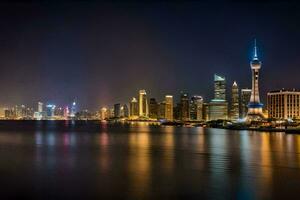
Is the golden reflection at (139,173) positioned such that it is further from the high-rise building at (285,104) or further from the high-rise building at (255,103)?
the high-rise building at (285,104)

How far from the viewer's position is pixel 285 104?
127m

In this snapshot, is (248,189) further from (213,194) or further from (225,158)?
(225,158)

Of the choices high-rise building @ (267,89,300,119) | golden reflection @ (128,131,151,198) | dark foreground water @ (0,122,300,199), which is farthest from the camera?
high-rise building @ (267,89,300,119)

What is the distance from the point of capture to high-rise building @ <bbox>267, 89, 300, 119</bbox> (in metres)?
126

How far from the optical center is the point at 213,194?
18250 mm

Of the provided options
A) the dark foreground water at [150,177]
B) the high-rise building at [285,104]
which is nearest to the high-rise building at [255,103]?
the high-rise building at [285,104]

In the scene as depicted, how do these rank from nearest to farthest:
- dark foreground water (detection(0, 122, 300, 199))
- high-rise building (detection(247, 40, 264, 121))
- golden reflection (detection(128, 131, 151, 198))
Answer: dark foreground water (detection(0, 122, 300, 199)) < golden reflection (detection(128, 131, 151, 198)) < high-rise building (detection(247, 40, 264, 121))

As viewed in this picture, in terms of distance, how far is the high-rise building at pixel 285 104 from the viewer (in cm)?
12575

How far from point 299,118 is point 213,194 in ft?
352

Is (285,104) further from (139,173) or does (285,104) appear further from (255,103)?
(139,173)

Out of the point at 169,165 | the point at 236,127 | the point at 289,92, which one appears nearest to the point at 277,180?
the point at 169,165

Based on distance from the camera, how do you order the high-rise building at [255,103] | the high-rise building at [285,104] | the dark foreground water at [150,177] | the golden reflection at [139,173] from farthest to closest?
the high-rise building at [285,104], the high-rise building at [255,103], the golden reflection at [139,173], the dark foreground water at [150,177]

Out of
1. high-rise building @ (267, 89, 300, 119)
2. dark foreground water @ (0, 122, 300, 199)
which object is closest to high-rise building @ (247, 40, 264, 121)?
high-rise building @ (267, 89, 300, 119)

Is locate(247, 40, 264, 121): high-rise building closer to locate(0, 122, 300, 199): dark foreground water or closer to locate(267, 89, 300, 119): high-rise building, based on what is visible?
locate(267, 89, 300, 119): high-rise building
